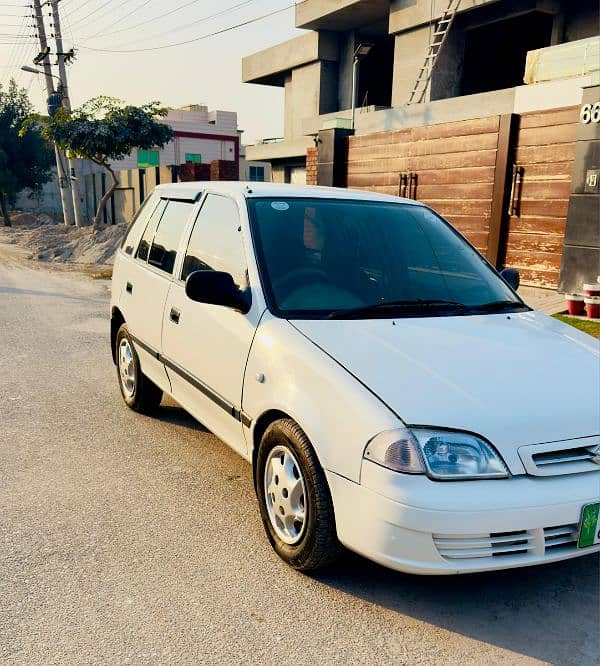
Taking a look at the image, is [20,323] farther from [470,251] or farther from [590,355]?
[590,355]

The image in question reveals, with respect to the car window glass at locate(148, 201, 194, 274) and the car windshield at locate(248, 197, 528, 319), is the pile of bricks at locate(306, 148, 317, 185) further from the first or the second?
the car windshield at locate(248, 197, 528, 319)

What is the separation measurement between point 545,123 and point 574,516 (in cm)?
1034

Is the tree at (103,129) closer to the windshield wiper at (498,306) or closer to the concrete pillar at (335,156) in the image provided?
the concrete pillar at (335,156)

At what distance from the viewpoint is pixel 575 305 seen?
9555mm

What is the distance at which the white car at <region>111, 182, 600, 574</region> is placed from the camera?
2.64m

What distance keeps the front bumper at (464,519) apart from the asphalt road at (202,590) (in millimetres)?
357

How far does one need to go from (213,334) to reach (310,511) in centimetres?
130

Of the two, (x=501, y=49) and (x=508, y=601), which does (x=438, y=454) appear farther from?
(x=501, y=49)

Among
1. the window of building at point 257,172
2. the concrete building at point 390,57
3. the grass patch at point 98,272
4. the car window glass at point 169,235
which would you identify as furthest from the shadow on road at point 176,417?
the window of building at point 257,172

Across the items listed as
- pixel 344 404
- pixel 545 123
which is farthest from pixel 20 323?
pixel 545 123

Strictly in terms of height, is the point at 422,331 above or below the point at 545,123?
below

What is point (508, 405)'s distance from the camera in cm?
276

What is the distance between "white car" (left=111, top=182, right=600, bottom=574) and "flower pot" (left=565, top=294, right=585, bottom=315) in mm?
5527

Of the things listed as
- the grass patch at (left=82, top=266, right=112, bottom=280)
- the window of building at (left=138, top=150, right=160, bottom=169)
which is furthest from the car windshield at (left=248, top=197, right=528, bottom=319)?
the window of building at (left=138, top=150, right=160, bottom=169)
